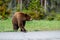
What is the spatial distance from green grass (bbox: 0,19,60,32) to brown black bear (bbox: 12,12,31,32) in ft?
0.31

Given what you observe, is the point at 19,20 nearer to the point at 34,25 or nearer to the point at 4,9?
the point at 34,25

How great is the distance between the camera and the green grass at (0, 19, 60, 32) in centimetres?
490

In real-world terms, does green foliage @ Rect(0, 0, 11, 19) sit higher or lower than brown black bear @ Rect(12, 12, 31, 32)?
higher

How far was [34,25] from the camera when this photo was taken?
16.3ft

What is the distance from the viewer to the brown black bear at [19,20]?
487 cm

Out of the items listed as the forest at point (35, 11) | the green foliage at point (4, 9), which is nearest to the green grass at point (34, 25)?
the forest at point (35, 11)

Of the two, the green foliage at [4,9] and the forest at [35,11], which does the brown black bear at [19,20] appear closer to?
the forest at [35,11]

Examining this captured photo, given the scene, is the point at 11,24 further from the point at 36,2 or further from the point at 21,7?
the point at 36,2

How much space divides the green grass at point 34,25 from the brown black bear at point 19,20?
0.09 metres

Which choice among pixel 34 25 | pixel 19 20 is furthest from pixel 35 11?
pixel 19 20

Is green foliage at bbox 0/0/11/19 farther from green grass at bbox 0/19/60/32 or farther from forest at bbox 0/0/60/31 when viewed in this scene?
green grass at bbox 0/19/60/32

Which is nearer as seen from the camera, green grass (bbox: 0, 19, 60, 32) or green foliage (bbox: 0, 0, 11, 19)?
green grass (bbox: 0, 19, 60, 32)

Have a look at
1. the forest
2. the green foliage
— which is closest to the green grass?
the forest

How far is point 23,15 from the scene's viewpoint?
4.92 metres
